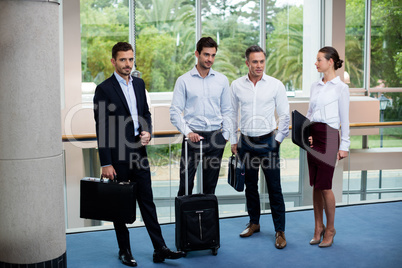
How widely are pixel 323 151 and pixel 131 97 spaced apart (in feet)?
5.37

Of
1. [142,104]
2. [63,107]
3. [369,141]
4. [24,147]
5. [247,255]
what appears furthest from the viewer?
[63,107]

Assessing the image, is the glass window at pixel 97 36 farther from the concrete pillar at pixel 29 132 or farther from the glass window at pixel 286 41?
the concrete pillar at pixel 29 132

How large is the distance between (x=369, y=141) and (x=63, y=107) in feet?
16.1

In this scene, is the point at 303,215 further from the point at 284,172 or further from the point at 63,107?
the point at 63,107

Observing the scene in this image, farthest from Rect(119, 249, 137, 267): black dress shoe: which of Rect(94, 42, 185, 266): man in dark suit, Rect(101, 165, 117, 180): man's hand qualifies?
Rect(101, 165, 117, 180): man's hand

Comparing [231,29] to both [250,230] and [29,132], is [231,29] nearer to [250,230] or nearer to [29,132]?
[250,230]

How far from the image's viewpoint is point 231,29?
10547 millimetres

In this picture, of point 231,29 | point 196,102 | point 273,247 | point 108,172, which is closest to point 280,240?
point 273,247

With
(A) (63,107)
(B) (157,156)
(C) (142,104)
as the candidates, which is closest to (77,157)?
(B) (157,156)

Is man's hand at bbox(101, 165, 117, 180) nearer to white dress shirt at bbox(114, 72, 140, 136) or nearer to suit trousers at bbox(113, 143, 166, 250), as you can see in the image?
suit trousers at bbox(113, 143, 166, 250)

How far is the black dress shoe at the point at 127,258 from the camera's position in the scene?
4062 mm

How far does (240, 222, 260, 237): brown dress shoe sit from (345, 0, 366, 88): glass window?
733 centimetres

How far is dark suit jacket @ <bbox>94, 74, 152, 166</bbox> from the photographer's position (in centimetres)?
385

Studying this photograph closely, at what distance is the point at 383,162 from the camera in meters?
7.89
